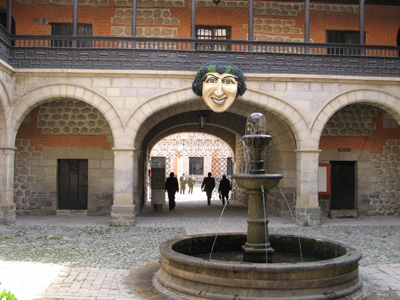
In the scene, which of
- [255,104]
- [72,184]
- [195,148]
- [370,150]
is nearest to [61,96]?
[72,184]

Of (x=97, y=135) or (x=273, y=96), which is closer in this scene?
(x=273, y=96)

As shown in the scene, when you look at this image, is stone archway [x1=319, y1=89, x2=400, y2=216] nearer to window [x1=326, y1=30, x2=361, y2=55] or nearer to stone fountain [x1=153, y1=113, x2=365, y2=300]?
window [x1=326, y1=30, x2=361, y2=55]

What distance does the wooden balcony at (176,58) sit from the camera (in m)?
10.5

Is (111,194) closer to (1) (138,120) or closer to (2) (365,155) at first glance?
(1) (138,120)

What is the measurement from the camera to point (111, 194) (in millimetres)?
12383

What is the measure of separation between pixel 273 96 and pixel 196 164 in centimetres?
2366

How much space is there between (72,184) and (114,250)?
18.3 feet

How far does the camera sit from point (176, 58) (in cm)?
1061

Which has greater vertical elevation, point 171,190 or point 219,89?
point 219,89

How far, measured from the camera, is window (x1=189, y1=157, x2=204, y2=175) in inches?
1337

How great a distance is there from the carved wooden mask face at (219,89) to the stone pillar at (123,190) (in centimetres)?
222

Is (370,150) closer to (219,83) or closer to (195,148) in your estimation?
(219,83)

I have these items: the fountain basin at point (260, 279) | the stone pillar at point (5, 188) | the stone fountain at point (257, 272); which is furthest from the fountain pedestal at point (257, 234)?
the stone pillar at point (5, 188)

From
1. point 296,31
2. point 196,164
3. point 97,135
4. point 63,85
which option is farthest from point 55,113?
point 196,164
